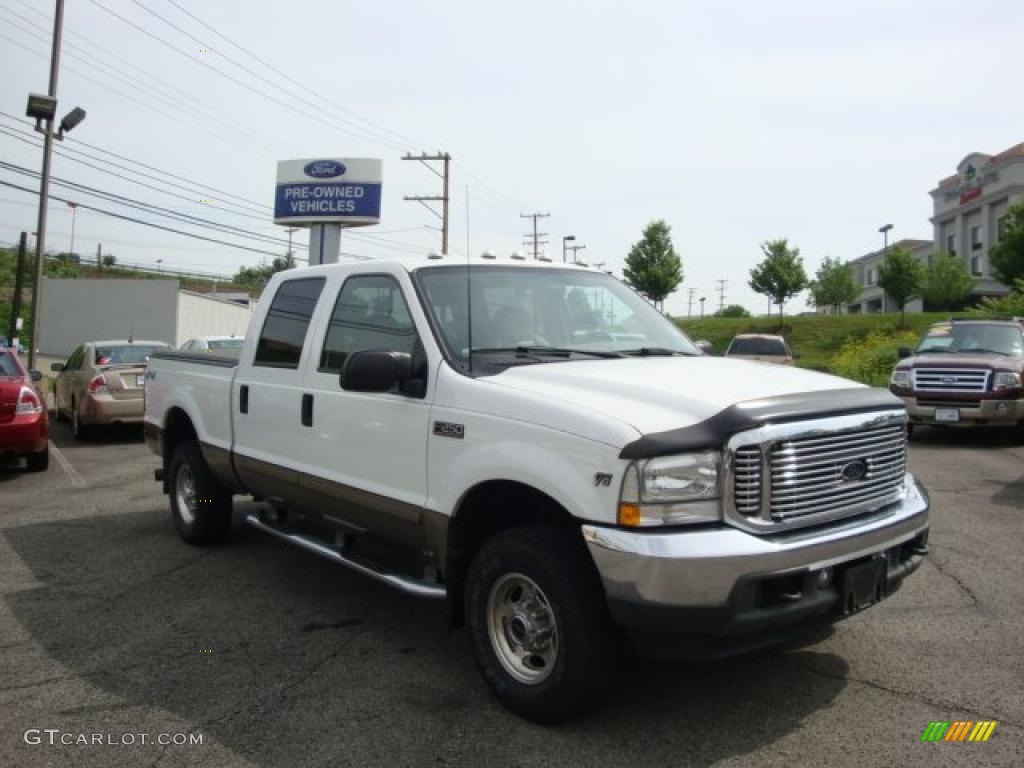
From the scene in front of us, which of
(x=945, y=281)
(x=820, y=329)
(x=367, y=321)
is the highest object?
(x=945, y=281)

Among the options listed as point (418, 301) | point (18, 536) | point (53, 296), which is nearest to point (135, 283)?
point (53, 296)

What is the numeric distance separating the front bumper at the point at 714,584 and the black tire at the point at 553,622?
0.14 metres

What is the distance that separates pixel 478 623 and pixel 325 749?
0.79 metres

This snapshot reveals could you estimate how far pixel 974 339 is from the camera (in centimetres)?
1308

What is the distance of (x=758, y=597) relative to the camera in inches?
122

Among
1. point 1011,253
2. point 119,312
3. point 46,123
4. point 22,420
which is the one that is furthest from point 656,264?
point 22,420

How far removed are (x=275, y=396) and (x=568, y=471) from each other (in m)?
2.55

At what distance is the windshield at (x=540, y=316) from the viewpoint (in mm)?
4230

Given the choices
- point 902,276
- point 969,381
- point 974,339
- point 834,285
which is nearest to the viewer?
point 969,381

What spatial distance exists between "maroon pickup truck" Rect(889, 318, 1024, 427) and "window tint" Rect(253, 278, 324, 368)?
9.67 m

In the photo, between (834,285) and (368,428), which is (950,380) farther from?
(834,285)

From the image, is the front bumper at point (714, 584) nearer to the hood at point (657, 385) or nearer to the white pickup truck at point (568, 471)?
the white pickup truck at point (568, 471)

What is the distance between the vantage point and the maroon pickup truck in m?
11.7
